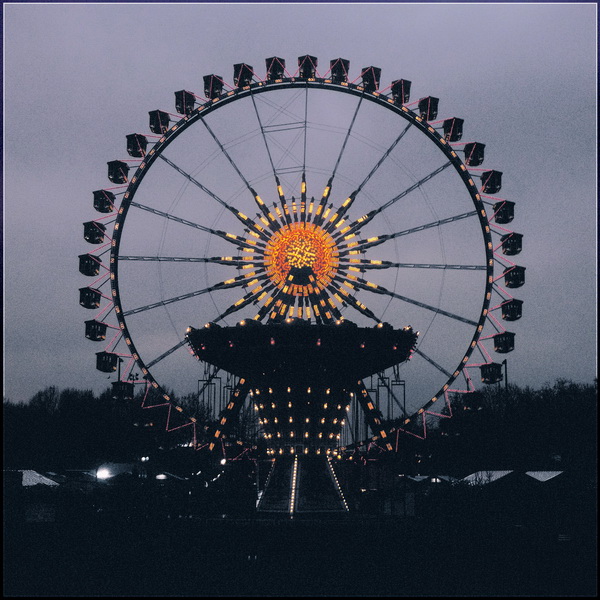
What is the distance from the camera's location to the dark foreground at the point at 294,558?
66.9 ft

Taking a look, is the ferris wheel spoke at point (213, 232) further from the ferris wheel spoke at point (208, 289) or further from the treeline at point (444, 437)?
the treeline at point (444, 437)

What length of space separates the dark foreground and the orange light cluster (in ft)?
37.1

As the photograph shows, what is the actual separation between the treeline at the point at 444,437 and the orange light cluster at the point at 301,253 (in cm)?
2701

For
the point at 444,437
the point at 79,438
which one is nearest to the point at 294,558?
the point at 444,437

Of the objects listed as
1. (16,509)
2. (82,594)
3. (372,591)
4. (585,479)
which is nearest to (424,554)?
(372,591)

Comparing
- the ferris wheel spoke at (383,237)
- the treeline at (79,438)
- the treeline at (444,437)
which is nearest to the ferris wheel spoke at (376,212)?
the ferris wheel spoke at (383,237)

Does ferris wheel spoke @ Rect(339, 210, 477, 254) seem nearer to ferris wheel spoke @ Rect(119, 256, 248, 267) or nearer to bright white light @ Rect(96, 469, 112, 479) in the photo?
ferris wheel spoke @ Rect(119, 256, 248, 267)

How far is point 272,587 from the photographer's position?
Answer: 20.4 m

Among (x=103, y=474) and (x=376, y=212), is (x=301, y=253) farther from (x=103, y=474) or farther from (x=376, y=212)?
(x=103, y=474)

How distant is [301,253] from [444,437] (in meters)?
40.8

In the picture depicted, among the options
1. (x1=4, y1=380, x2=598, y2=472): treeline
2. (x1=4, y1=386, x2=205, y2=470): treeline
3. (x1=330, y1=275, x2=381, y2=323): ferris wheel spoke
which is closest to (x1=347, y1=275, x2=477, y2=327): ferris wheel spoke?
(x1=330, y1=275, x2=381, y2=323): ferris wheel spoke

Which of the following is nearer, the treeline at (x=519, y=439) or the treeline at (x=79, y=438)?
the treeline at (x=519, y=439)

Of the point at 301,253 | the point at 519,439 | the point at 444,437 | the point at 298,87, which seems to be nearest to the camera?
the point at 301,253

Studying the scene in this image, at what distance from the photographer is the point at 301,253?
36.4m
